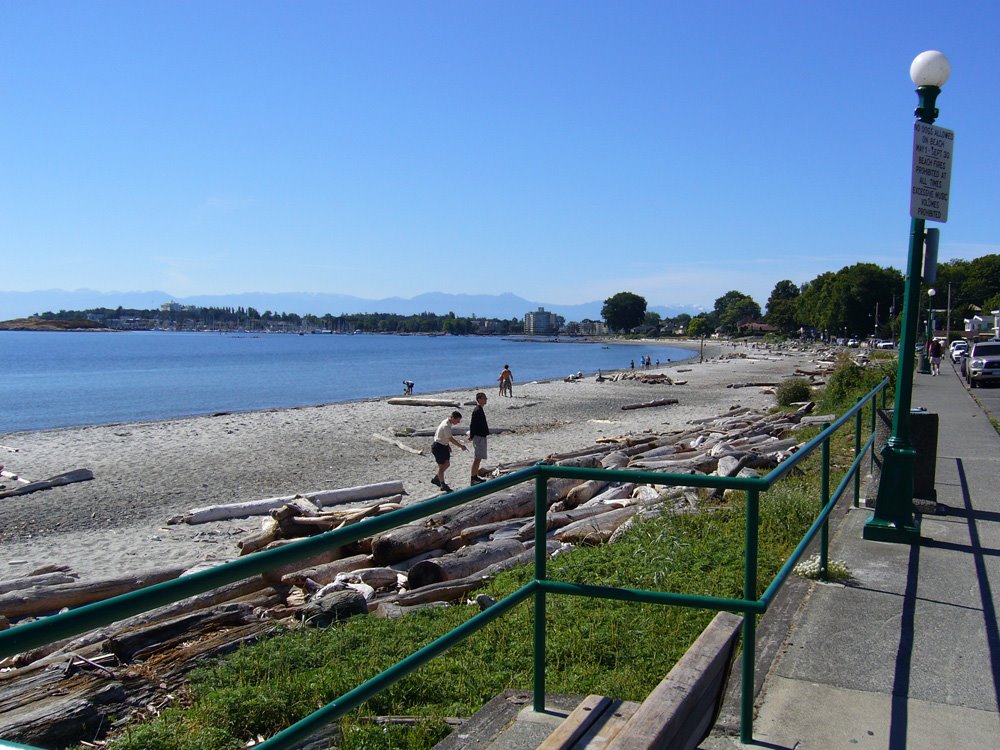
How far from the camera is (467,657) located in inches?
201

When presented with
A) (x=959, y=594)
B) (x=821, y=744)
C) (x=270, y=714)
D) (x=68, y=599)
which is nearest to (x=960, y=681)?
(x=821, y=744)

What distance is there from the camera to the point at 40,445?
85.3 ft

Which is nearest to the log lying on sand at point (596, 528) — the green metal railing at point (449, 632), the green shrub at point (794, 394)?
the green metal railing at point (449, 632)

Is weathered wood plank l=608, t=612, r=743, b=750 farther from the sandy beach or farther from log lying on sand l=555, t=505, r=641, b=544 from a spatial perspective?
the sandy beach

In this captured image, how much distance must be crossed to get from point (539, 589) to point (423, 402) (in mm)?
34035

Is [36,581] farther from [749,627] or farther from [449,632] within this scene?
[749,627]

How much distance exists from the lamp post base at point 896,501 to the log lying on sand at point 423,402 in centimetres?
2930

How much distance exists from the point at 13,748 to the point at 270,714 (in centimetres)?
310

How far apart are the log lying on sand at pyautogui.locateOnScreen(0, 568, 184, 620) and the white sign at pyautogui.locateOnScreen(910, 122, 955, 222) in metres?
8.30

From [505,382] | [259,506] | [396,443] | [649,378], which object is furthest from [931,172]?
[649,378]

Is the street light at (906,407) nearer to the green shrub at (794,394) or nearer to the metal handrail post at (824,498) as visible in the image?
the metal handrail post at (824,498)

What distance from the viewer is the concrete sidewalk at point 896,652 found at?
369 cm

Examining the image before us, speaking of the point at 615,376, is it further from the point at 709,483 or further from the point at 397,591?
the point at 709,483

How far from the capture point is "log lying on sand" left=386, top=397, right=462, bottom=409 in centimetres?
3691
